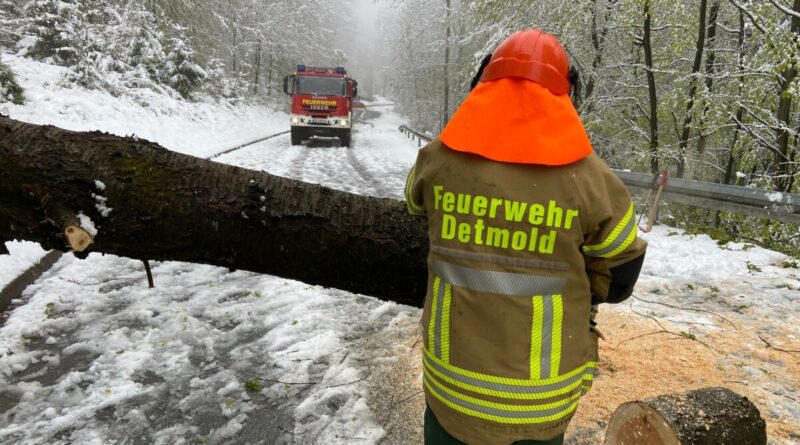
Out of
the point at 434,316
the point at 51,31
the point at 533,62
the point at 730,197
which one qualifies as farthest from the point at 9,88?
the point at 730,197

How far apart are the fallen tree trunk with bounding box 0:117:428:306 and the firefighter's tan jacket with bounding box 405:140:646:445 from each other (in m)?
0.84

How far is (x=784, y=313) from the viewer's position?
15.0 feet

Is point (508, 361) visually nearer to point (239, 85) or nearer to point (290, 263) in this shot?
point (290, 263)

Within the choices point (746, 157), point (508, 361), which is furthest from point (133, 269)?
point (746, 157)

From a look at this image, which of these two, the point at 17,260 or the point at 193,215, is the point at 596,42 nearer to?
the point at 193,215

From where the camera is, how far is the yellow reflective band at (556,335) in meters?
1.47

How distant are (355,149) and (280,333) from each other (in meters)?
15.6

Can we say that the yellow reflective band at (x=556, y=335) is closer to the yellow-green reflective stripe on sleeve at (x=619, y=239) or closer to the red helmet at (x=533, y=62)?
the yellow-green reflective stripe on sleeve at (x=619, y=239)

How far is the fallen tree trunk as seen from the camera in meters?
2.05

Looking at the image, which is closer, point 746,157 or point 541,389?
point 541,389

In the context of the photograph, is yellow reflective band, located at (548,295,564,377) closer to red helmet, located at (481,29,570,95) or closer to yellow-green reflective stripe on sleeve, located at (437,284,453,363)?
yellow-green reflective stripe on sleeve, located at (437,284,453,363)

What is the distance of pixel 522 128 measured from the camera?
4.56ft

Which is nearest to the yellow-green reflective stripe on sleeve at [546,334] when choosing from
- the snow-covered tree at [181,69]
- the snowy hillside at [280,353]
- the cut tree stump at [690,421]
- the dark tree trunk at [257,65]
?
the cut tree stump at [690,421]

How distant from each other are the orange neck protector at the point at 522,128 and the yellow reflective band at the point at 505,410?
78 centimetres
